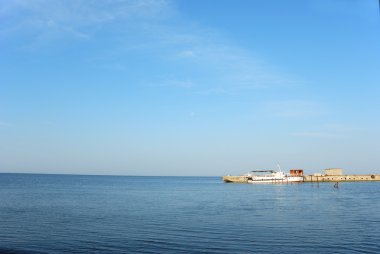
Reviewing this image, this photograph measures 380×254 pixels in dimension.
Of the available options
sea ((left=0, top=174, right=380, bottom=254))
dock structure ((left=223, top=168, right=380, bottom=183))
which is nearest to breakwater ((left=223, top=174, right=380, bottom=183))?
dock structure ((left=223, top=168, right=380, bottom=183))

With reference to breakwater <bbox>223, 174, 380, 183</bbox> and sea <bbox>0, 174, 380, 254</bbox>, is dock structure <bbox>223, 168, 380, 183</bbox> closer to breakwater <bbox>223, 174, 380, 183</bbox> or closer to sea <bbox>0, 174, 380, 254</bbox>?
breakwater <bbox>223, 174, 380, 183</bbox>

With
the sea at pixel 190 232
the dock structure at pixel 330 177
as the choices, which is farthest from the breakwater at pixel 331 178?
the sea at pixel 190 232

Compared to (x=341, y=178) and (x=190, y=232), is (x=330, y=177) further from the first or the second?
(x=190, y=232)

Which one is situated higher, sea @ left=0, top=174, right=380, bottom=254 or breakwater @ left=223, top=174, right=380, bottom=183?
breakwater @ left=223, top=174, right=380, bottom=183

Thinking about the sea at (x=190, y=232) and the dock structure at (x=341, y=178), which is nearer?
the sea at (x=190, y=232)

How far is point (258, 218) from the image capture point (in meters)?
52.6

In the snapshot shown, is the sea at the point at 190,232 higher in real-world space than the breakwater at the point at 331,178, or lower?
lower

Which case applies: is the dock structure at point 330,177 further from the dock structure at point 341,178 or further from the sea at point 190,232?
the sea at point 190,232

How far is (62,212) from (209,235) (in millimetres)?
31064

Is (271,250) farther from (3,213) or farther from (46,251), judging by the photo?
(3,213)

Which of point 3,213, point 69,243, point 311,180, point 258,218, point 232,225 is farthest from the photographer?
point 311,180

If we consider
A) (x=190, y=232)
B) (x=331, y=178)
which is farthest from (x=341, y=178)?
(x=190, y=232)

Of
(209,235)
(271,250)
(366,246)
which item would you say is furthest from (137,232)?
(366,246)

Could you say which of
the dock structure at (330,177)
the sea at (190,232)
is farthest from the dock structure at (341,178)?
the sea at (190,232)
